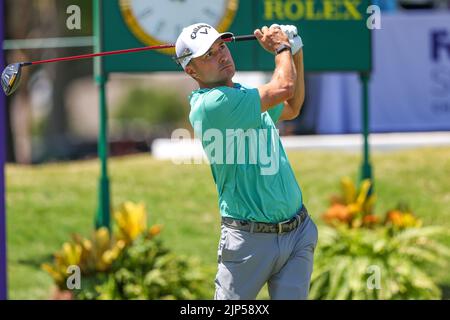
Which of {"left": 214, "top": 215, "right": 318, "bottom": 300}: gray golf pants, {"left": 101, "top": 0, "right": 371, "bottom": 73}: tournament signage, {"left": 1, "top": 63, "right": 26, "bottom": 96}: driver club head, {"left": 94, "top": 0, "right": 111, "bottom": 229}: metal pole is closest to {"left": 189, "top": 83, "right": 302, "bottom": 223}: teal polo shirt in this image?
{"left": 214, "top": 215, "right": 318, "bottom": 300}: gray golf pants

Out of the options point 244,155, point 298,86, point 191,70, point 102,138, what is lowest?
point 102,138

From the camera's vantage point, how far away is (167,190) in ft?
37.1

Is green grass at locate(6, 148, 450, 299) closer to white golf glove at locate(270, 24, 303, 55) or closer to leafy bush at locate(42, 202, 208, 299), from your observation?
leafy bush at locate(42, 202, 208, 299)

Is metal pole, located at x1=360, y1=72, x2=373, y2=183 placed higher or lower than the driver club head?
lower

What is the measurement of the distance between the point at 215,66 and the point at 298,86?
0.60 metres

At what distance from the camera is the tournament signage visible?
344 inches

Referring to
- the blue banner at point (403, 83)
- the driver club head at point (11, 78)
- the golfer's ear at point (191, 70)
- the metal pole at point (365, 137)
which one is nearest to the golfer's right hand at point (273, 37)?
the golfer's ear at point (191, 70)

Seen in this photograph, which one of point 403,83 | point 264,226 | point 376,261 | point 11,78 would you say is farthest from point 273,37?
point 403,83

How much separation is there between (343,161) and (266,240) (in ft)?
22.3

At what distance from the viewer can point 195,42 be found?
5.22 meters

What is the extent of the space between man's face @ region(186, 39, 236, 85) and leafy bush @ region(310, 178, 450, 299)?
282cm

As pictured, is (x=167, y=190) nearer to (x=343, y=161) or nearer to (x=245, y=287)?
(x=343, y=161)

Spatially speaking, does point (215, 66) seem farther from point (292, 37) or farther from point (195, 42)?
point (292, 37)

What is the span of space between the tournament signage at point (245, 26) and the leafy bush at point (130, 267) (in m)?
1.50
